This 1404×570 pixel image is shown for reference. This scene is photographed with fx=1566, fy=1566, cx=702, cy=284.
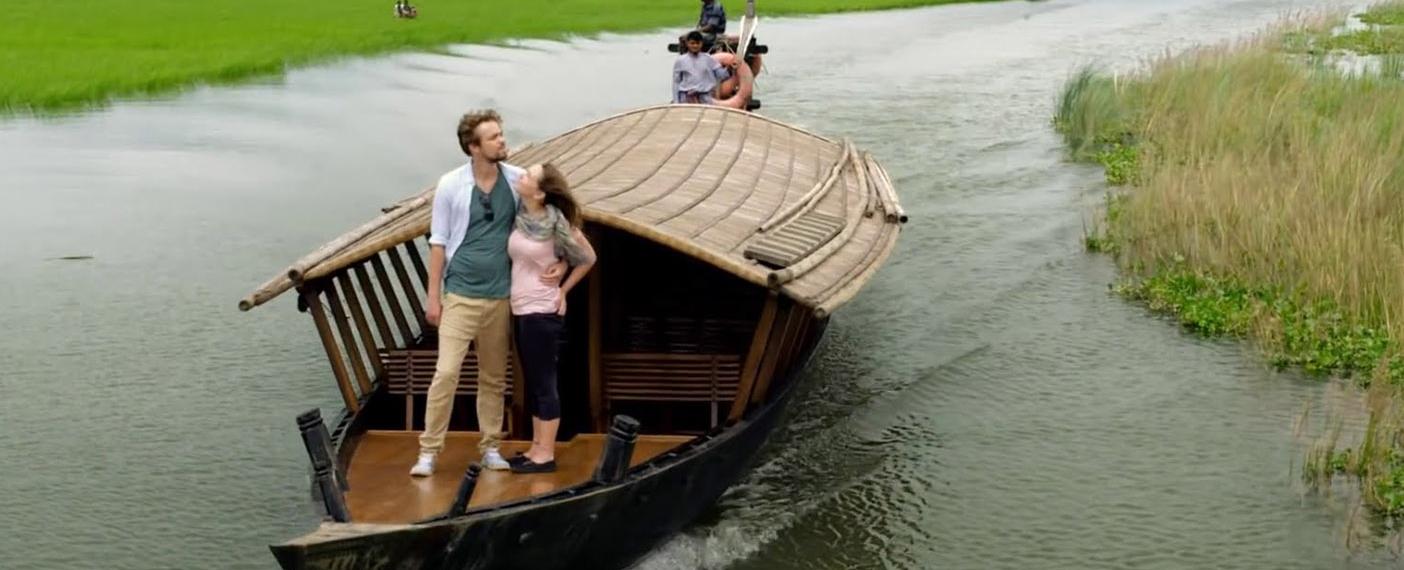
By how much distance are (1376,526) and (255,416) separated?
6317mm

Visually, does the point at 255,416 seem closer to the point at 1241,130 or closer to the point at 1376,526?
the point at 1376,526

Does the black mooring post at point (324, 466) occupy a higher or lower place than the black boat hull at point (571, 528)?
higher

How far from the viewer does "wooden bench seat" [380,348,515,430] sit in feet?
25.7

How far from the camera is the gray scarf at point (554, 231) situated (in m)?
6.45

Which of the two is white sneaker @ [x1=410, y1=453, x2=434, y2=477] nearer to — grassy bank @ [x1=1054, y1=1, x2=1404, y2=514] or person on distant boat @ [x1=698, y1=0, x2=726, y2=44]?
grassy bank @ [x1=1054, y1=1, x2=1404, y2=514]

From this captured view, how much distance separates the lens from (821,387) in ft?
33.9

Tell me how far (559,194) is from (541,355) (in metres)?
0.73

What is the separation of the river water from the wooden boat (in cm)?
64

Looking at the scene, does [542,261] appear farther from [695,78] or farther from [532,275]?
[695,78]

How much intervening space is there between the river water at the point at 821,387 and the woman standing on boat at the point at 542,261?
1.15 meters

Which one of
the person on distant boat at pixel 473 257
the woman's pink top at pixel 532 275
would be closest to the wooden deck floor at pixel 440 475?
the person on distant boat at pixel 473 257

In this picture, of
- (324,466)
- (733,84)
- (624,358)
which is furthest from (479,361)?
(733,84)

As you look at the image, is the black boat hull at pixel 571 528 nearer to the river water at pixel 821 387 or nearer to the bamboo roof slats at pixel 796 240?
the river water at pixel 821 387

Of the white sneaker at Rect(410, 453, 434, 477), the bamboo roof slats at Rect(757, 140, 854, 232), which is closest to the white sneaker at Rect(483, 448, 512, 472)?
the white sneaker at Rect(410, 453, 434, 477)
